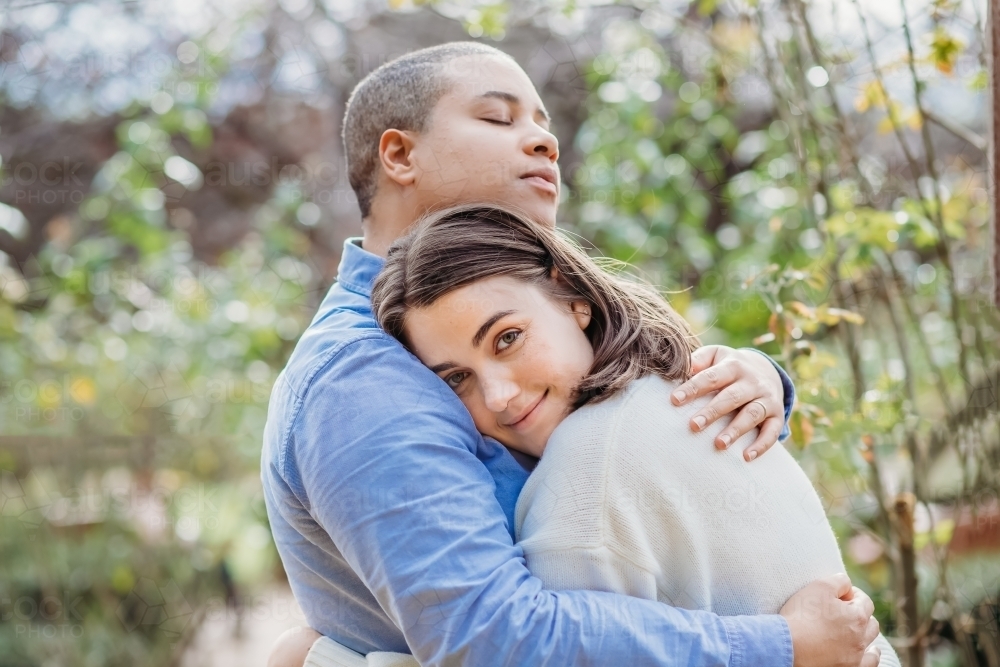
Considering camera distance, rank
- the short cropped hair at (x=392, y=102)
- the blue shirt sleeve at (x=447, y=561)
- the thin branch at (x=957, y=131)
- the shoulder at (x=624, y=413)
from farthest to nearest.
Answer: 1. the thin branch at (x=957, y=131)
2. the short cropped hair at (x=392, y=102)
3. the shoulder at (x=624, y=413)
4. the blue shirt sleeve at (x=447, y=561)

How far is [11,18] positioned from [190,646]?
330 centimetres

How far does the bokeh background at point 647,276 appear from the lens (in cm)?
254

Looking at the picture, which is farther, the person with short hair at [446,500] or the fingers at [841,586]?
the fingers at [841,586]

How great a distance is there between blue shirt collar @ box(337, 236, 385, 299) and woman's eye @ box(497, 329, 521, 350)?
30cm

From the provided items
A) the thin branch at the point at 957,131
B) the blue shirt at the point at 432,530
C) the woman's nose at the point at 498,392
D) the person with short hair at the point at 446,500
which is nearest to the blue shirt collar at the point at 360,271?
the person with short hair at the point at 446,500

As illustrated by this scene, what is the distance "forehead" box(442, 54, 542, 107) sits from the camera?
5.39 ft

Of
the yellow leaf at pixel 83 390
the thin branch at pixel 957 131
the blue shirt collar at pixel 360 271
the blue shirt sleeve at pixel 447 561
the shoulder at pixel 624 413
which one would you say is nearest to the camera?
the blue shirt sleeve at pixel 447 561

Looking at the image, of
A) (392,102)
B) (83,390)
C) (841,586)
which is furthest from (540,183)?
(83,390)

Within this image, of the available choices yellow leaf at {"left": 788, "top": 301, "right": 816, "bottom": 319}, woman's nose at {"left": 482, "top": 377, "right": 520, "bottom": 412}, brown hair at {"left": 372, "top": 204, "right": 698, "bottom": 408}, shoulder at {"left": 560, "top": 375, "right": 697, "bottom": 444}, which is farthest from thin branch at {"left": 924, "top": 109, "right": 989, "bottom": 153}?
woman's nose at {"left": 482, "top": 377, "right": 520, "bottom": 412}

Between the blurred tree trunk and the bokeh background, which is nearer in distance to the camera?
the blurred tree trunk

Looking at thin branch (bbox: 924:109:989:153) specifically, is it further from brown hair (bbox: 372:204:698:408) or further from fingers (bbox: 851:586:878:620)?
fingers (bbox: 851:586:878:620)

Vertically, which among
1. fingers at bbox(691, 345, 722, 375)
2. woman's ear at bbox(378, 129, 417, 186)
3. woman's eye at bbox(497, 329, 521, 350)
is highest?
woman's ear at bbox(378, 129, 417, 186)

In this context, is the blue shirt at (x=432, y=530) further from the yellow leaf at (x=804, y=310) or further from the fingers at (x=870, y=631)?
the yellow leaf at (x=804, y=310)

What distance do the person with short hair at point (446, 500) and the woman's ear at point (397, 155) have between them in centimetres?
2
